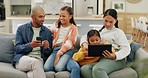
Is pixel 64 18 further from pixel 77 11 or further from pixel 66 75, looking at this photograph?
pixel 77 11

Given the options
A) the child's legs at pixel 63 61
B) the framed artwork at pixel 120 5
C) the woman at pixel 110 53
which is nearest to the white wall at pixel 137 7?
the framed artwork at pixel 120 5

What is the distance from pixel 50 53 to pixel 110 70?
0.75 meters

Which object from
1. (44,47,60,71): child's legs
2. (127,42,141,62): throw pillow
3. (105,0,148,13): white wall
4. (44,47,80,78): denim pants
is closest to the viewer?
(44,47,80,78): denim pants

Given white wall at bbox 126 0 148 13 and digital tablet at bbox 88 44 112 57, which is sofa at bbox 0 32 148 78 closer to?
digital tablet at bbox 88 44 112 57

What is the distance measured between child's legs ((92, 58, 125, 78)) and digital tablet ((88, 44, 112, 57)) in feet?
0.33

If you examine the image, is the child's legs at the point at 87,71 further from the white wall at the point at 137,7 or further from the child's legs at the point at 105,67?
the white wall at the point at 137,7

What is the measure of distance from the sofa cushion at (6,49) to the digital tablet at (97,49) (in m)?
0.97

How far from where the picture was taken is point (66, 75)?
8.21ft

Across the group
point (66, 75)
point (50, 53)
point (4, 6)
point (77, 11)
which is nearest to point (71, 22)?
point (50, 53)

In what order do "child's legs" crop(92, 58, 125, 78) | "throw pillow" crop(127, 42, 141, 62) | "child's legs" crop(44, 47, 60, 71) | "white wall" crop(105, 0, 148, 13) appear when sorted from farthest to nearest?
1. "white wall" crop(105, 0, 148, 13)
2. "throw pillow" crop(127, 42, 141, 62)
3. "child's legs" crop(44, 47, 60, 71)
4. "child's legs" crop(92, 58, 125, 78)

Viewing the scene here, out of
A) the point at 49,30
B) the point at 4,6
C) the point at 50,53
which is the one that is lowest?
the point at 50,53

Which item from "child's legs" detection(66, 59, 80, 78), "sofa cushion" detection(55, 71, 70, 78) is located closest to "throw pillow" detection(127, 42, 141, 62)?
"child's legs" detection(66, 59, 80, 78)

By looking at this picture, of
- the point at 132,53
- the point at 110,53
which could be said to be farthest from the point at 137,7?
the point at 110,53

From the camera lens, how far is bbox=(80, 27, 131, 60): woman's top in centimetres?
261
